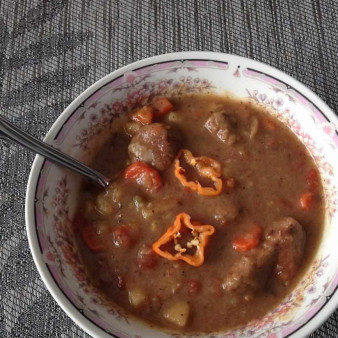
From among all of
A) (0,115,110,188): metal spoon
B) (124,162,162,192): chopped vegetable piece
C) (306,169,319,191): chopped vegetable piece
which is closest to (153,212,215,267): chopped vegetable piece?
(124,162,162,192): chopped vegetable piece

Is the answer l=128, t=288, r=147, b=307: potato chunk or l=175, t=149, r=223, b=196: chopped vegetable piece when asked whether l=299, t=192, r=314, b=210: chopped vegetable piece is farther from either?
l=128, t=288, r=147, b=307: potato chunk

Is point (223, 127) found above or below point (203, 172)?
above

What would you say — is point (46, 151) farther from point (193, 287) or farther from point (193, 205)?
point (193, 287)

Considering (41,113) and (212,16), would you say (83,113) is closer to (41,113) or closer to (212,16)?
(41,113)

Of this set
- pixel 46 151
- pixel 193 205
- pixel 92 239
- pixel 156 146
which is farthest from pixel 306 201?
pixel 46 151

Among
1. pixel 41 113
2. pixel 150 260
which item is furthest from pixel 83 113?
pixel 150 260
